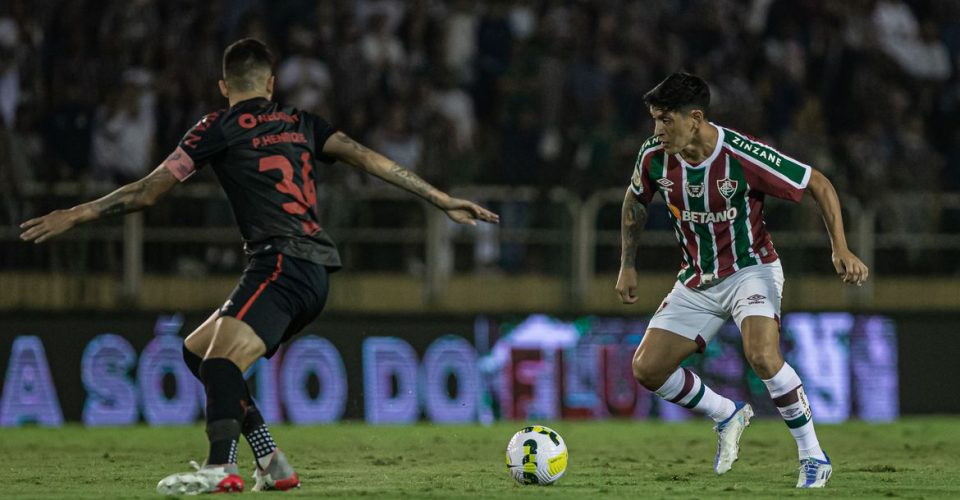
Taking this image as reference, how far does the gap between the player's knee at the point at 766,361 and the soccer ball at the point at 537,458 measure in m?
1.15

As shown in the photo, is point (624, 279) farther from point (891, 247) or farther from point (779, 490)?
point (891, 247)

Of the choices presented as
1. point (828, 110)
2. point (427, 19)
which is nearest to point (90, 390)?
point (427, 19)

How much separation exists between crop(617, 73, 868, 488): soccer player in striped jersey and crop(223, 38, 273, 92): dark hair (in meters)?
2.21

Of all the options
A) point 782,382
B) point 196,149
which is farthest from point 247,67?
point 782,382

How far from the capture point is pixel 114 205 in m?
7.17

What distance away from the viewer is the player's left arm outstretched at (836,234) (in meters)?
7.94

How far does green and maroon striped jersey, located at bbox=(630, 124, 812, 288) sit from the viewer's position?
8.54m

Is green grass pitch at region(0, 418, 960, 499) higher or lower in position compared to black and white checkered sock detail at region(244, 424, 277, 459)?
lower

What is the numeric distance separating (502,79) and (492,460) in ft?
22.0

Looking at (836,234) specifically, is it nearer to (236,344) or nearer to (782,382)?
(782,382)

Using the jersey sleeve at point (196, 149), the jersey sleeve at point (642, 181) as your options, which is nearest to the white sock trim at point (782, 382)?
the jersey sleeve at point (642, 181)

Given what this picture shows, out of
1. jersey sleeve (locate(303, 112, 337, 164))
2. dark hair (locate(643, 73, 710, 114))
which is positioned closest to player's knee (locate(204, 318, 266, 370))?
jersey sleeve (locate(303, 112, 337, 164))

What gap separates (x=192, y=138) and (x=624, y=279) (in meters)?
2.84

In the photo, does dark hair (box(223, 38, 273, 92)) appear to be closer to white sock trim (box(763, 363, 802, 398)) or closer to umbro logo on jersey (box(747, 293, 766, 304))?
umbro logo on jersey (box(747, 293, 766, 304))
